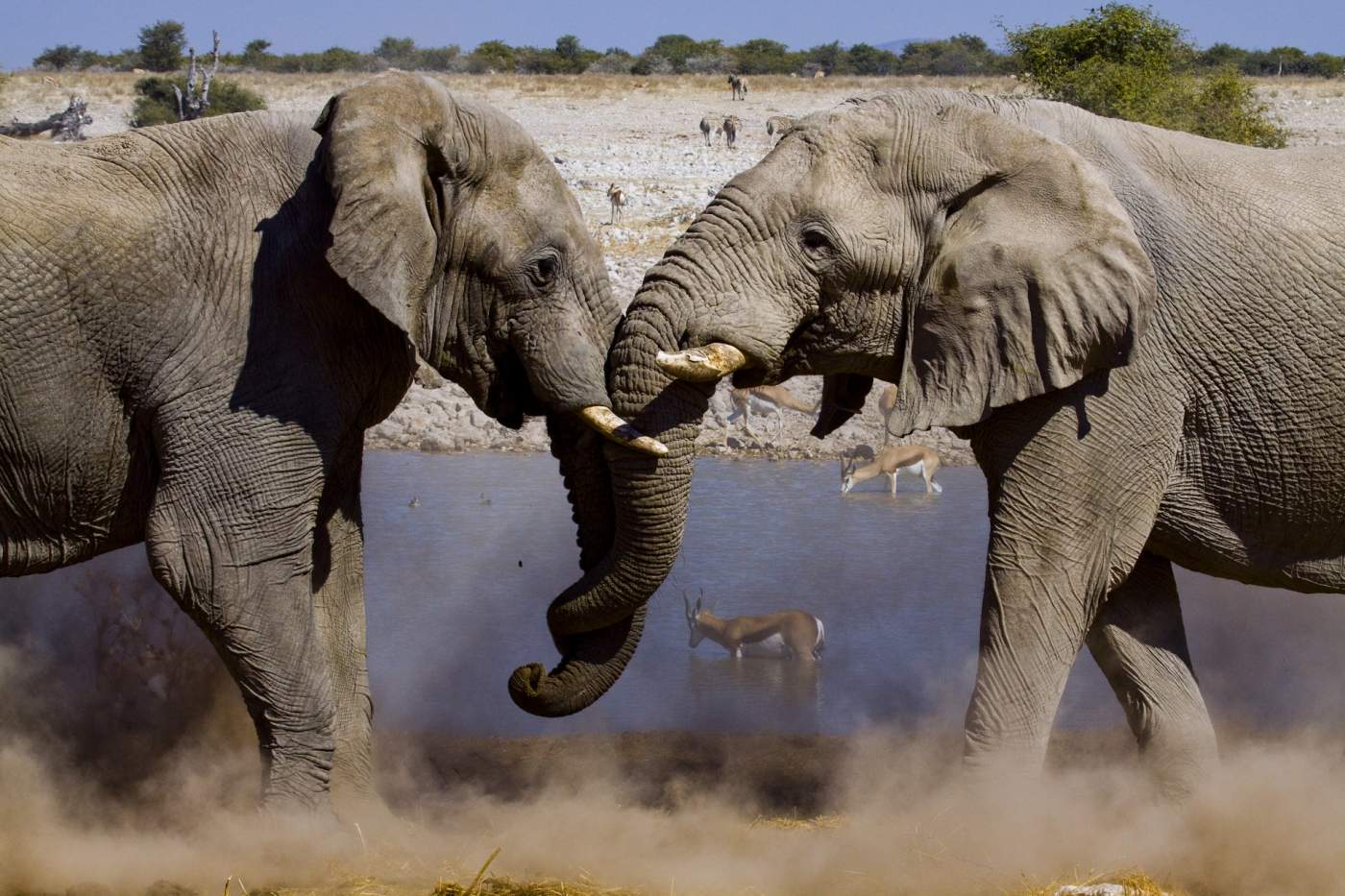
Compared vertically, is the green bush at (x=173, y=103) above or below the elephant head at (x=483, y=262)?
below

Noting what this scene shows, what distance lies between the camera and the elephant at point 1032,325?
4.33 m

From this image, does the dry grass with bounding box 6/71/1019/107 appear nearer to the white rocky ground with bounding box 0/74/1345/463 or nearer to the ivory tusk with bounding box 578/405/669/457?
the white rocky ground with bounding box 0/74/1345/463

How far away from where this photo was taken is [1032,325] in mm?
4316

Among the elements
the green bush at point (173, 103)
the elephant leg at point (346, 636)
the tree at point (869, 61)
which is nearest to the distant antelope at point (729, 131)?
the green bush at point (173, 103)

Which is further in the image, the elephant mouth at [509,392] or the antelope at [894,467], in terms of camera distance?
the antelope at [894,467]

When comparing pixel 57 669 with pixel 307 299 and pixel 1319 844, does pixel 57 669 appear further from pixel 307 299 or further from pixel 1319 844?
pixel 1319 844

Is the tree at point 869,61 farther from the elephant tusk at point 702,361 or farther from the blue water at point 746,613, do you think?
the elephant tusk at point 702,361

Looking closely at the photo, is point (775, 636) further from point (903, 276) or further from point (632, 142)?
point (632, 142)

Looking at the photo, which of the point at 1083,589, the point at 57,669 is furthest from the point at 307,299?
the point at 57,669

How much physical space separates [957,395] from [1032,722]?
2.66 ft

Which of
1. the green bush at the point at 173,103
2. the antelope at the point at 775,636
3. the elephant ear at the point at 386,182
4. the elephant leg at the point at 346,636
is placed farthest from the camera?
the green bush at the point at 173,103

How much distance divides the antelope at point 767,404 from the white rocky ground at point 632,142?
0.09 meters

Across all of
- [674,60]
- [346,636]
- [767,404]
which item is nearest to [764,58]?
[674,60]

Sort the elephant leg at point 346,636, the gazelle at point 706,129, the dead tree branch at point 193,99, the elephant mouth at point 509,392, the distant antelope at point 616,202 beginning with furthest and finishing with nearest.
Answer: the gazelle at point 706,129
the dead tree branch at point 193,99
the distant antelope at point 616,202
the elephant leg at point 346,636
the elephant mouth at point 509,392
